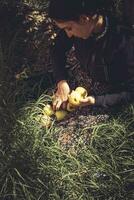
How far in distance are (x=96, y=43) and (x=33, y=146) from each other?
67 cm

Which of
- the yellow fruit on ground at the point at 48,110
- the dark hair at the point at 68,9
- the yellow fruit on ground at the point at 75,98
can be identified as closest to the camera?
the dark hair at the point at 68,9

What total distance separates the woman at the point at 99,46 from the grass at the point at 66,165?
15cm

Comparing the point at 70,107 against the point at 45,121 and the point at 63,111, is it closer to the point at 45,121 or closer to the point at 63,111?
the point at 63,111

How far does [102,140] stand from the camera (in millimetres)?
2920

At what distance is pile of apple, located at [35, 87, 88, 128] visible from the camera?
2938 millimetres

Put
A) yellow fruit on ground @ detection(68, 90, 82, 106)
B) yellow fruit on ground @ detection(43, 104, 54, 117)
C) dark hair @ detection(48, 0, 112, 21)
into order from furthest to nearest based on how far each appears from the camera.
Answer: yellow fruit on ground @ detection(43, 104, 54, 117) → yellow fruit on ground @ detection(68, 90, 82, 106) → dark hair @ detection(48, 0, 112, 21)

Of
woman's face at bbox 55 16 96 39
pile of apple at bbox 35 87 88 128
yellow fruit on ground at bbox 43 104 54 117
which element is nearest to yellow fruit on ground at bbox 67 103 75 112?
pile of apple at bbox 35 87 88 128

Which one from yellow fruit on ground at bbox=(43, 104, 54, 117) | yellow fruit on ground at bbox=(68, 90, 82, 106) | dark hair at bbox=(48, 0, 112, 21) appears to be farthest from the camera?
yellow fruit on ground at bbox=(43, 104, 54, 117)

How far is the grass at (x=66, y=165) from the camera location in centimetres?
280

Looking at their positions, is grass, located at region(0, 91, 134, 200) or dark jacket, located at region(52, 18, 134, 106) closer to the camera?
grass, located at region(0, 91, 134, 200)

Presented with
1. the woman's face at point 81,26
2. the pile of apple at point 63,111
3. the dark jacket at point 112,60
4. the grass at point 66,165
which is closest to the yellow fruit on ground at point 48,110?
the pile of apple at point 63,111

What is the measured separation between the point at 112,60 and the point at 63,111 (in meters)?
0.40

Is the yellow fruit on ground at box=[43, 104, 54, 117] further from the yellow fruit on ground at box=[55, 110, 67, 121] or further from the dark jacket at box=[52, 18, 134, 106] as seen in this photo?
the dark jacket at box=[52, 18, 134, 106]

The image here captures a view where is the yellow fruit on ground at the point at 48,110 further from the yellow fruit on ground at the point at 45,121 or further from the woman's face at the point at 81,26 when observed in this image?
the woman's face at the point at 81,26
